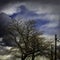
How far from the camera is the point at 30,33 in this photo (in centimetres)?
2845

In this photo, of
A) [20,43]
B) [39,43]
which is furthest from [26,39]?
[39,43]

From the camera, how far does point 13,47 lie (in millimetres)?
28234

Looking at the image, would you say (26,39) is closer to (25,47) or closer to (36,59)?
(25,47)

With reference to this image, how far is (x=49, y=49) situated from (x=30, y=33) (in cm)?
370

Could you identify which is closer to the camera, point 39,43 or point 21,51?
point 21,51

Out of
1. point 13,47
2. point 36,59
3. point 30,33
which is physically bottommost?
point 36,59

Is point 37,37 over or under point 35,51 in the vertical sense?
over

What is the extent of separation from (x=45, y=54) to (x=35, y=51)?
174cm

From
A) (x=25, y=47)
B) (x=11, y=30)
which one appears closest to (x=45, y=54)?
(x=25, y=47)

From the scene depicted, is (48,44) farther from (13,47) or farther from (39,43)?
(13,47)

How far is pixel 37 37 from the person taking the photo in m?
29.8

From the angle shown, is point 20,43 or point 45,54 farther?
point 45,54

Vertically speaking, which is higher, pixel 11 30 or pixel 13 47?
pixel 11 30

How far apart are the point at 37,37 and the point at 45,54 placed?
2.70 meters
